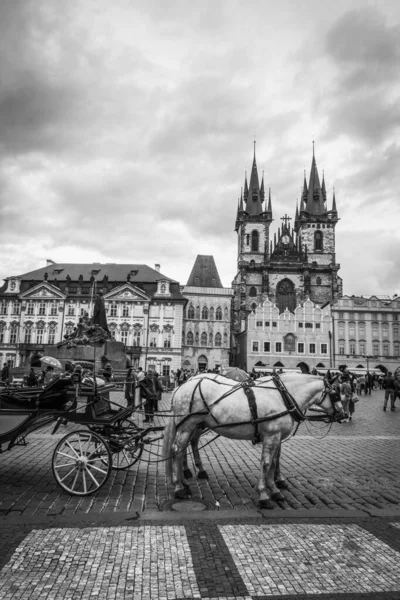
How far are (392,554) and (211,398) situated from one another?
3023 millimetres

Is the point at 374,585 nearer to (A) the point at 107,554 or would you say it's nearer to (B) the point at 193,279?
(A) the point at 107,554

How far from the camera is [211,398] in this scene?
666cm

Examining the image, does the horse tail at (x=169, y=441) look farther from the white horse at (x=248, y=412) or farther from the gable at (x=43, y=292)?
the gable at (x=43, y=292)

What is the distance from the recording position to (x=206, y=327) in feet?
224

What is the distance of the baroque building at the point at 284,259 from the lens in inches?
3095

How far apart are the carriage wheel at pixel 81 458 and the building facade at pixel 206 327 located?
60139 millimetres

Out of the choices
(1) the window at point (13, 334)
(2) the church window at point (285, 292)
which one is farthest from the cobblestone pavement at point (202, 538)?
(2) the church window at point (285, 292)

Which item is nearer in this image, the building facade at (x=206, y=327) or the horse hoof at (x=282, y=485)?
the horse hoof at (x=282, y=485)

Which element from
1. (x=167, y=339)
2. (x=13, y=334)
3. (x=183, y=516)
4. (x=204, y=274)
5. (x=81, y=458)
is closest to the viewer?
(x=183, y=516)

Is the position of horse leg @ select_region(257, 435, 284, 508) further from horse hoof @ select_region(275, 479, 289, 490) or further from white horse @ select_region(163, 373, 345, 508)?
horse hoof @ select_region(275, 479, 289, 490)

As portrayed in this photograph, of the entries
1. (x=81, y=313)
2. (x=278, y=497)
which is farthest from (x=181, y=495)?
(x=81, y=313)

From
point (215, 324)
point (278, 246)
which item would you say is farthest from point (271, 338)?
point (278, 246)

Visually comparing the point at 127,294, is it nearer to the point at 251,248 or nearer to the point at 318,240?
the point at 251,248

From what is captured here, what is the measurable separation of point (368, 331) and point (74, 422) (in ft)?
220
